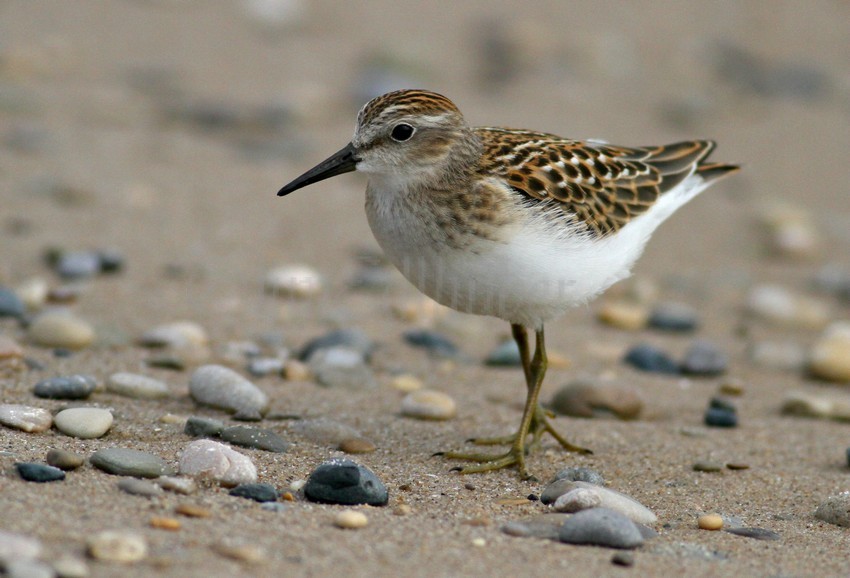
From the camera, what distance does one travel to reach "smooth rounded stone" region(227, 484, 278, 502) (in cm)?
432

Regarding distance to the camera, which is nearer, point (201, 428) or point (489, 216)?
point (489, 216)

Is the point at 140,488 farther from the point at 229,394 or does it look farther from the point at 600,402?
the point at 600,402

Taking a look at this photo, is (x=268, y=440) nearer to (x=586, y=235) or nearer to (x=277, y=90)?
(x=586, y=235)

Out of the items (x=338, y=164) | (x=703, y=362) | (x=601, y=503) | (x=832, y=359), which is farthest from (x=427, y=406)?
(x=832, y=359)

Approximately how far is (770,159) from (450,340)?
554cm

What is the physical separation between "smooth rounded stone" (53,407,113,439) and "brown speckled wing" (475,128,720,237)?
2.14 meters

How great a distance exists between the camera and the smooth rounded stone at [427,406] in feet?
19.6

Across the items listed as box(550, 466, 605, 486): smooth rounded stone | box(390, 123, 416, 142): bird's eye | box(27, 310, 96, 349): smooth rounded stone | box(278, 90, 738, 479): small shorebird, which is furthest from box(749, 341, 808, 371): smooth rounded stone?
box(27, 310, 96, 349): smooth rounded stone

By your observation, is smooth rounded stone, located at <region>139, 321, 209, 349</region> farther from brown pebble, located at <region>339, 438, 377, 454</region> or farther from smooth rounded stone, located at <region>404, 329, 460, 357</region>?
brown pebble, located at <region>339, 438, 377, 454</region>

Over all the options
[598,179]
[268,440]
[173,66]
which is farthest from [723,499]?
[173,66]

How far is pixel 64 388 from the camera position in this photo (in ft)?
17.6

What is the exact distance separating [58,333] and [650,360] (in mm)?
3801

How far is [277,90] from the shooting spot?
1156cm

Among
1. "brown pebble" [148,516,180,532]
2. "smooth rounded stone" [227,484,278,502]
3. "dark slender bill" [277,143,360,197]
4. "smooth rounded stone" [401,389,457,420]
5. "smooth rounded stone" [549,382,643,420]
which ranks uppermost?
"dark slender bill" [277,143,360,197]
